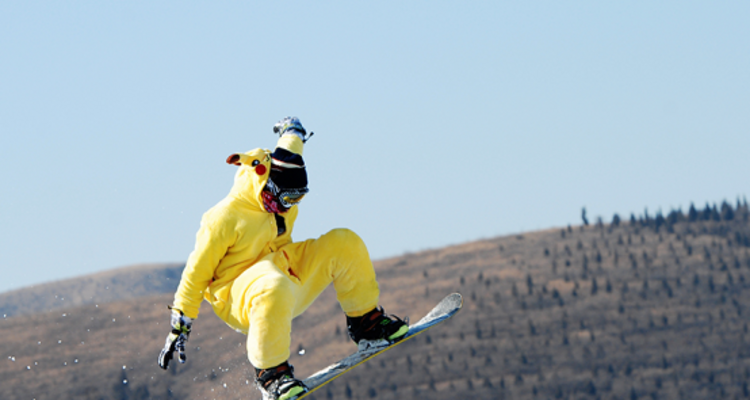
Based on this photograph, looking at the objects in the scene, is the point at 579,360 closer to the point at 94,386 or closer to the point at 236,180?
the point at 94,386

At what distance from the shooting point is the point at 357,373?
15438 centimetres

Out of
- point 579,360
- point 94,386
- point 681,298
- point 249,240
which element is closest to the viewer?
point 249,240

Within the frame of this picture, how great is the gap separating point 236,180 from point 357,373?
145048mm

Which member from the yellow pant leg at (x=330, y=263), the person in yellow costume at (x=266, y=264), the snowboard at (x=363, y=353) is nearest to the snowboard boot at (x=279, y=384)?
the person in yellow costume at (x=266, y=264)

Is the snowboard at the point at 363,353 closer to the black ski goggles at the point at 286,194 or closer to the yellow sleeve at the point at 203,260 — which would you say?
the yellow sleeve at the point at 203,260

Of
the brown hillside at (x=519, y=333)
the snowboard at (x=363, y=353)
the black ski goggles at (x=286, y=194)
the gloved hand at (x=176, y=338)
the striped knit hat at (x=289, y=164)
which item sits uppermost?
the striped knit hat at (x=289, y=164)

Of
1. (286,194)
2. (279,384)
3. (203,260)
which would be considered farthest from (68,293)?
(279,384)

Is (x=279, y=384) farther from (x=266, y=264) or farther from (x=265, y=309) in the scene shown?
(x=266, y=264)

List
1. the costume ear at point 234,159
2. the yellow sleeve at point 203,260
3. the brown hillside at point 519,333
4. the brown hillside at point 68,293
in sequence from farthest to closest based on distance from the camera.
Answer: the brown hillside at point 68,293, the brown hillside at point 519,333, the yellow sleeve at point 203,260, the costume ear at point 234,159

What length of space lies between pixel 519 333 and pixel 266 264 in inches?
6102

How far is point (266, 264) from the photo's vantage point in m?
11.2

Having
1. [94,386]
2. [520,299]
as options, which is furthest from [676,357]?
[94,386]

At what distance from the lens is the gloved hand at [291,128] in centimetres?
1174

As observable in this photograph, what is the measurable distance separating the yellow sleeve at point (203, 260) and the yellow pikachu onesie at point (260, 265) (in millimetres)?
11
